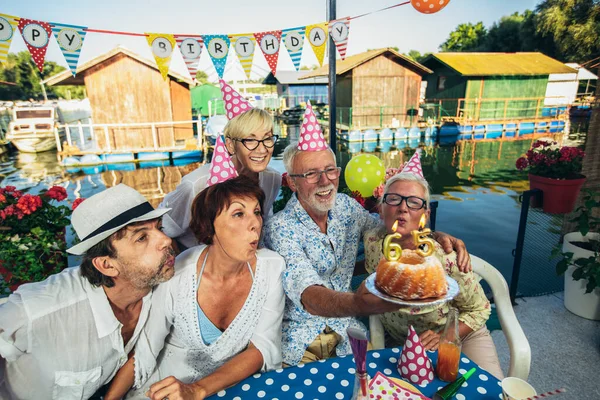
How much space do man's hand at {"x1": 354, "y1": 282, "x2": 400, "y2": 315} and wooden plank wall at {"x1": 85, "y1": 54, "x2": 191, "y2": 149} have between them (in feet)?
59.4

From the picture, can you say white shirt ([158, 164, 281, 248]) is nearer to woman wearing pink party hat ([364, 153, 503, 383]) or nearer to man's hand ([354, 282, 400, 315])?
woman wearing pink party hat ([364, 153, 503, 383])

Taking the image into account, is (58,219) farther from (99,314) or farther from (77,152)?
(77,152)

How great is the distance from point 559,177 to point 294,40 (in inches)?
178

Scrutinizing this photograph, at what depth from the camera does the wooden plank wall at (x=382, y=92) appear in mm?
22219

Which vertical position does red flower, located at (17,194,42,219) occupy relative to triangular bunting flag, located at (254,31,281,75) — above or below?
below

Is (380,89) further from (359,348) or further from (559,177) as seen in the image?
(359,348)

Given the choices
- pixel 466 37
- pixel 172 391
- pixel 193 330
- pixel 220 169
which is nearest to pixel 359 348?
pixel 172 391

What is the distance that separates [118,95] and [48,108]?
11.4 metres

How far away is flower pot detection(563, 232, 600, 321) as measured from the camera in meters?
3.39

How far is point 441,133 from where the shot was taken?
23.0 metres

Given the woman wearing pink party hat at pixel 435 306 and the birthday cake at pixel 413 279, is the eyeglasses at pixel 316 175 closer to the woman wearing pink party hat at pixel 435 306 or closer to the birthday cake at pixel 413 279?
the woman wearing pink party hat at pixel 435 306

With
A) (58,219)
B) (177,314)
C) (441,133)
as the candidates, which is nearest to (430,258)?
(177,314)

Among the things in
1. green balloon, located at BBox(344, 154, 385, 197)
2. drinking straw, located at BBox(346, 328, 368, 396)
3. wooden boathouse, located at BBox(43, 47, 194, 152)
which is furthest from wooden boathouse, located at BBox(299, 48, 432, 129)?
drinking straw, located at BBox(346, 328, 368, 396)

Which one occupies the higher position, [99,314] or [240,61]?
[240,61]
